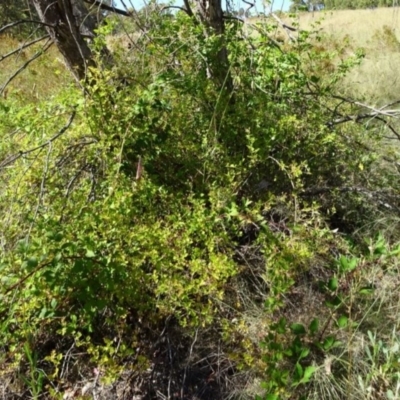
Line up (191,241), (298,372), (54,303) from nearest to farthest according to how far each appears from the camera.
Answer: (298,372), (54,303), (191,241)

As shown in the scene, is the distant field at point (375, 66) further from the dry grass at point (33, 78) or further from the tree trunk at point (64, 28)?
the dry grass at point (33, 78)

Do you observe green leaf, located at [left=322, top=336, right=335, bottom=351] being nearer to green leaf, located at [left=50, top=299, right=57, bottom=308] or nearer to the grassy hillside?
the grassy hillside

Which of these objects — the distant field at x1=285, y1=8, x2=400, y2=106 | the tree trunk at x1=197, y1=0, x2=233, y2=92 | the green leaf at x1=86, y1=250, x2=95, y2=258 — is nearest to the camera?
the green leaf at x1=86, y1=250, x2=95, y2=258

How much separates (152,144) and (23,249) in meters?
0.77

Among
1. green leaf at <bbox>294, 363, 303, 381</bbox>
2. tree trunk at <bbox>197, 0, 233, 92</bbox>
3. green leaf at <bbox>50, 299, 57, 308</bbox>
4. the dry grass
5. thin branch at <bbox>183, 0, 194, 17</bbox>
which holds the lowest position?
green leaf at <bbox>294, 363, 303, 381</bbox>

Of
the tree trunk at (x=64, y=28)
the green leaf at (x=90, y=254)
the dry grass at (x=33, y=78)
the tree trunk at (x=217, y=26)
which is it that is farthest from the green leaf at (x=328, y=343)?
the dry grass at (x=33, y=78)

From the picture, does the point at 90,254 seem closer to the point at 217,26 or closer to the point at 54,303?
the point at 54,303

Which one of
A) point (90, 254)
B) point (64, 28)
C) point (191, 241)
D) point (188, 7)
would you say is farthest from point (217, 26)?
point (90, 254)

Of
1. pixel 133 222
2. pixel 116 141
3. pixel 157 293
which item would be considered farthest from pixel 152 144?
pixel 157 293

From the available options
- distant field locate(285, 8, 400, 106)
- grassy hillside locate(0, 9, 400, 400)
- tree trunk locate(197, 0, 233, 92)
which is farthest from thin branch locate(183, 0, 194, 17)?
distant field locate(285, 8, 400, 106)

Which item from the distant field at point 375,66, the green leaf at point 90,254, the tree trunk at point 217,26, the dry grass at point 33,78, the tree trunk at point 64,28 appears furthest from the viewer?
the distant field at point 375,66

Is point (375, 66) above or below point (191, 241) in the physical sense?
below

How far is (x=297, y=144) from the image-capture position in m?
2.29

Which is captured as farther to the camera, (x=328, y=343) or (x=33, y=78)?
(x=33, y=78)
